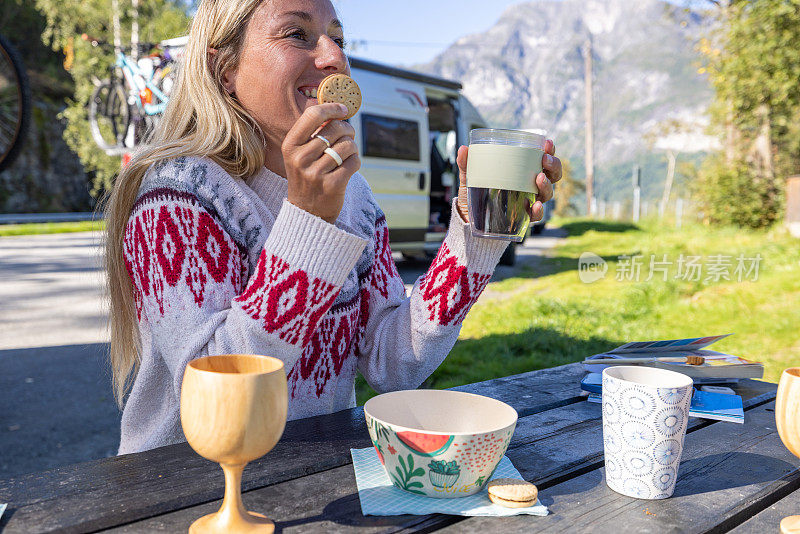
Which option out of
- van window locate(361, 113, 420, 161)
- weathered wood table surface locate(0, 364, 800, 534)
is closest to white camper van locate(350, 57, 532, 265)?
van window locate(361, 113, 420, 161)

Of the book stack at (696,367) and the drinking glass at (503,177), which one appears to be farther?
the book stack at (696,367)

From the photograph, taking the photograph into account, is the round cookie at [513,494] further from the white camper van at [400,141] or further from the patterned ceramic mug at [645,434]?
the white camper van at [400,141]

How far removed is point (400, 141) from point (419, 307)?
20.9ft

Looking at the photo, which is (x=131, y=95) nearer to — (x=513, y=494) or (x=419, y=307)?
(x=419, y=307)

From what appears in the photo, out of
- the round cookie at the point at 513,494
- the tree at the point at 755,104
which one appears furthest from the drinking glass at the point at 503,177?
the tree at the point at 755,104

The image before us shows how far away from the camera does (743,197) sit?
12.2 m

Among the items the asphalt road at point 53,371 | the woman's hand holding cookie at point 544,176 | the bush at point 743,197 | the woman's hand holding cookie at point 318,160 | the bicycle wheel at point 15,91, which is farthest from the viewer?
the bush at point 743,197

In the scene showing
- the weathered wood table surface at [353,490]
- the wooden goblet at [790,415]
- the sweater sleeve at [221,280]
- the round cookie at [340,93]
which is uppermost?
the round cookie at [340,93]

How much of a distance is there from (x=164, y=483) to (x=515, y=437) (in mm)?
581

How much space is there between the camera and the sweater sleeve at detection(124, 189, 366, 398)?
1075 mm

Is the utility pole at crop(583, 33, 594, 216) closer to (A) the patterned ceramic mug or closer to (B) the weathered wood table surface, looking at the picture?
(B) the weathered wood table surface

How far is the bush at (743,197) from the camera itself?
12.0m

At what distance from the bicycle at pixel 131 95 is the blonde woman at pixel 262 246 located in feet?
25.1

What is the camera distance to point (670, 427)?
88cm
